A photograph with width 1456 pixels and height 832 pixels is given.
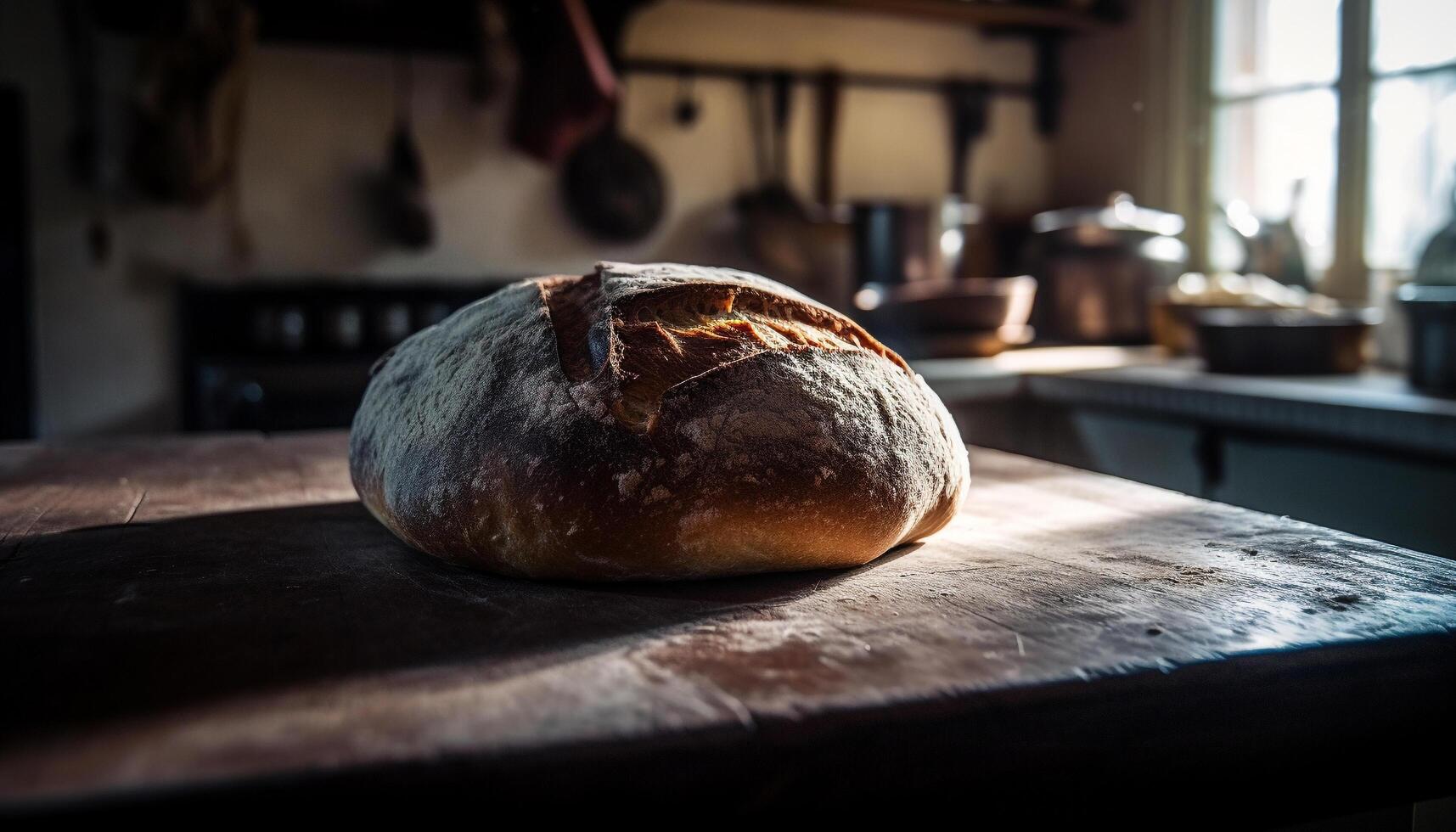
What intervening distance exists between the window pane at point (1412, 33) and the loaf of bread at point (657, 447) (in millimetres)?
2426

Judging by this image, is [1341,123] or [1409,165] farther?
[1341,123]

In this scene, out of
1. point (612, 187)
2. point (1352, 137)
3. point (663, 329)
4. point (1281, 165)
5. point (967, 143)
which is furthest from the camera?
point (967, 143)

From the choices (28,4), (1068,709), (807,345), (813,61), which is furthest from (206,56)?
(1068,709)

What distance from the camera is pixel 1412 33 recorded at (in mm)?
2766

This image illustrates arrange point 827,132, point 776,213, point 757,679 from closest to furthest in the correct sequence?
point 757,679 < point 776,213 < point 827,132

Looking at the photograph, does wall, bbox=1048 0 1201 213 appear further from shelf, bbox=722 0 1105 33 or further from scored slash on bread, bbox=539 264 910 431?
scored slash on bread, bbox=539 264 910 431

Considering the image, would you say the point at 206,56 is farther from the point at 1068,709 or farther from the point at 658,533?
the point at 1068,709

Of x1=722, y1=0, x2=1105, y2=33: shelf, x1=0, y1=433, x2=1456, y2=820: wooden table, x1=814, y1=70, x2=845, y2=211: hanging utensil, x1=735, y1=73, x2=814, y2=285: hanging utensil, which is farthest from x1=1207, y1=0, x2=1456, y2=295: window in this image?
x1=0, y1=433, x2=1456, y2=820: wooden table

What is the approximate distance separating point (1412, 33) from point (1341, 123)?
0.87 feet

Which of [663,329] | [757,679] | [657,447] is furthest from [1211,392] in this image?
[757,679]

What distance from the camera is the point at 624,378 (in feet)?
2.91

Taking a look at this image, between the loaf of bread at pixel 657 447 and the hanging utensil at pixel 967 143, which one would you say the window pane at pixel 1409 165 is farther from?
the loaf of bread at pixel 657 447

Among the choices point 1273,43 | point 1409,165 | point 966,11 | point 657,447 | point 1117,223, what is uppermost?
point 966,11

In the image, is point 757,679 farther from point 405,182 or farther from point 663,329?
point 405,182
